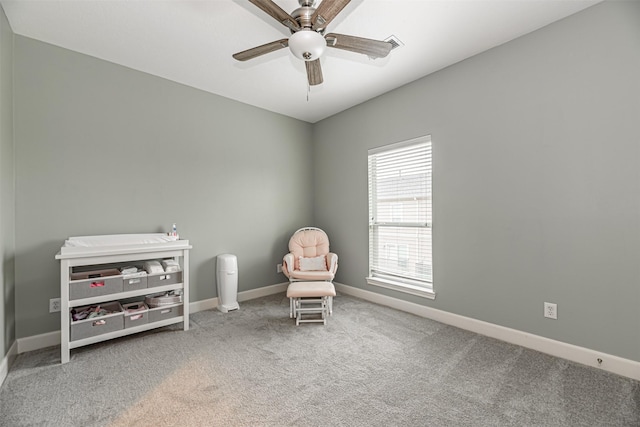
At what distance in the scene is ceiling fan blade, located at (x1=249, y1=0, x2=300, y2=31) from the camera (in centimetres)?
153

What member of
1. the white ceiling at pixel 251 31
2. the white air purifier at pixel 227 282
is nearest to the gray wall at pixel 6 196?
the white ceiling at pixel 251 31

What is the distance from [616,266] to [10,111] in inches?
187

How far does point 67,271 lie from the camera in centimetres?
215

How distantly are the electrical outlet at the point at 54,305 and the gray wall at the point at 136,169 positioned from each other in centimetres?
4

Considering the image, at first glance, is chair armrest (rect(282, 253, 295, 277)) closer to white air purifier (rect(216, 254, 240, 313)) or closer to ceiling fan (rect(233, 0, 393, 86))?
white air purifier (rect(216, 254, 240, 313))

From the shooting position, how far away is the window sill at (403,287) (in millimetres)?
3052

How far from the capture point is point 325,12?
5.28 feet

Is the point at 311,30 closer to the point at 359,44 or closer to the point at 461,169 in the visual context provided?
the point at 359,44

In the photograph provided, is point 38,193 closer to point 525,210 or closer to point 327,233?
point 327,233

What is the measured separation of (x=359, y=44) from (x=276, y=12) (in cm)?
57

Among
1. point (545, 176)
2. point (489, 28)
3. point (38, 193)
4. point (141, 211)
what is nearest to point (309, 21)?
point (489, 28)

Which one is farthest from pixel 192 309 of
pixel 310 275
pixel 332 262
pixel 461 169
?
pixel 461 169

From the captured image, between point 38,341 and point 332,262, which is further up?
point 332,262

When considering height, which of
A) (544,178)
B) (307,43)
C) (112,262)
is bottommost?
(112,262)
